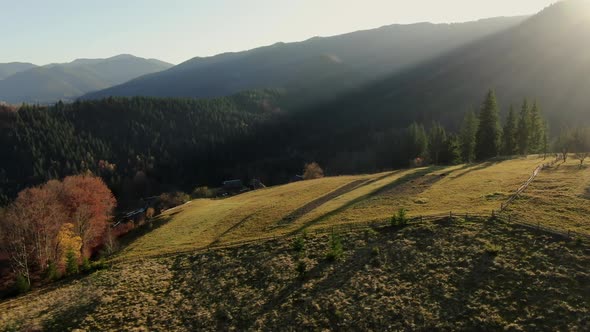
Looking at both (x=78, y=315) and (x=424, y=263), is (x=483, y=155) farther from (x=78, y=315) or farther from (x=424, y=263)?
(x=78, y=315)

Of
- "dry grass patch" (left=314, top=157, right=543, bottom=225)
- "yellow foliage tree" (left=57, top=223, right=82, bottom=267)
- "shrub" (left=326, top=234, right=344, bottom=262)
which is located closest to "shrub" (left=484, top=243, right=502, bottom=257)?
"dry grass patch" (left=314, top=157, right=543, bottom=225)

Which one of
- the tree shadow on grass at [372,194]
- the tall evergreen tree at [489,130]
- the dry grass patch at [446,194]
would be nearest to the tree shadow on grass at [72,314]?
the tree shadow on grass at [372,194]

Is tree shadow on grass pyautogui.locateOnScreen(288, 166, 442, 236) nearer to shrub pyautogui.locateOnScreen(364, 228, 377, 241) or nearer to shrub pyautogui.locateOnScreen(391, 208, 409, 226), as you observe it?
shrub pyautogui.locateOnScreen(364, 228, 377, 241)

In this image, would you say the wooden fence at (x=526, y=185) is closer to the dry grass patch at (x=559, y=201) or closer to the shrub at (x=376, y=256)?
the dry grass patch at (x=559, y=201)

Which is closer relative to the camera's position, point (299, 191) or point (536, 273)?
point (536, 273)

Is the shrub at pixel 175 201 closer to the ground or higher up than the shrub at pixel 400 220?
closer to the ground

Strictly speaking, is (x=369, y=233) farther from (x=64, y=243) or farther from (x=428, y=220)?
(x=64, y=243)

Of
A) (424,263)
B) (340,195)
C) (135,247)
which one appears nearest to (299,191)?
(340,195)
